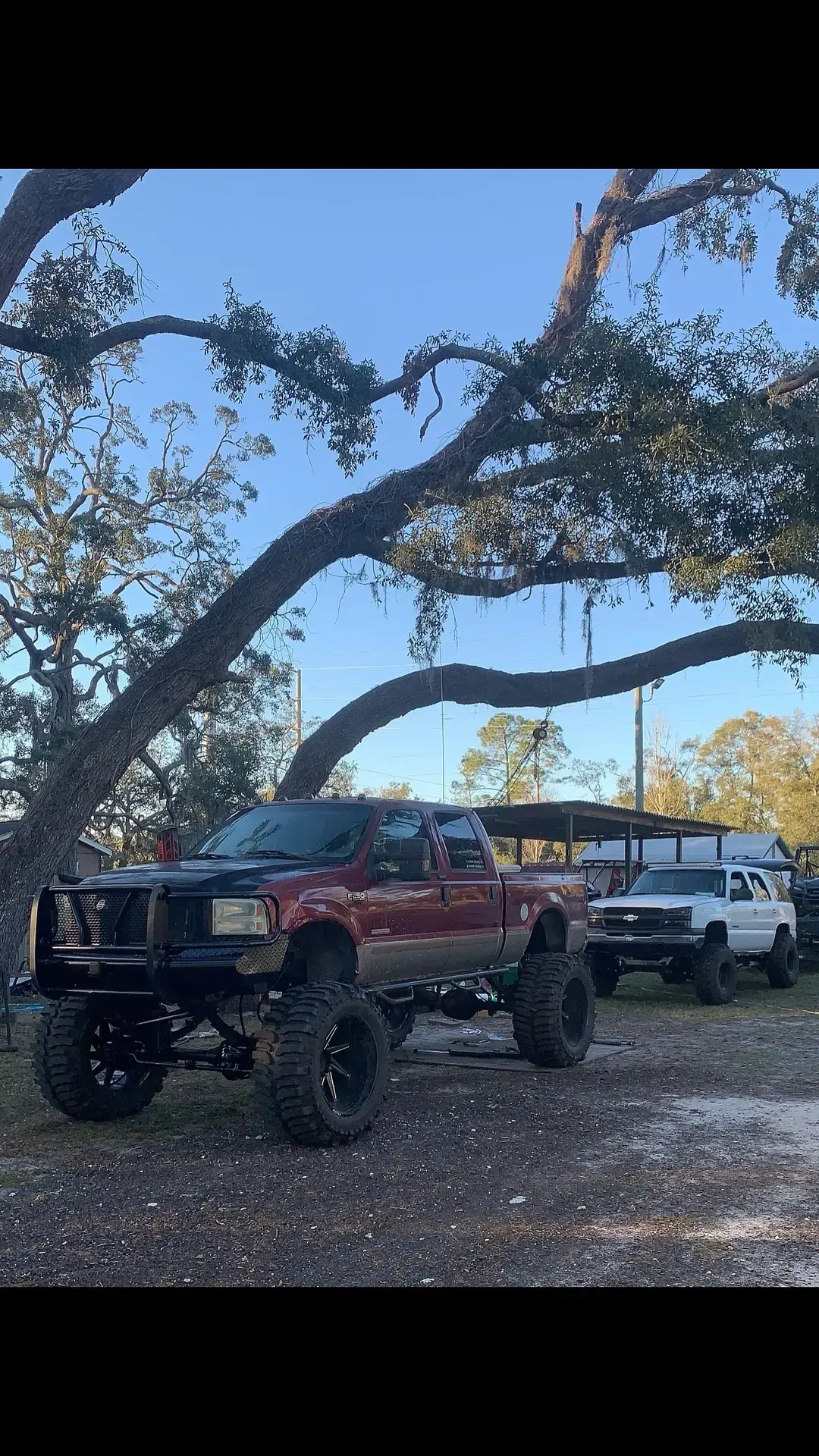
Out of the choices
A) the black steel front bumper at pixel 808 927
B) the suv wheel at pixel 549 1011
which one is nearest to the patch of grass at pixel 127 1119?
the suv wheel at pixel 549 1011

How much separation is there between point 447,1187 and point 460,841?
3.49 m

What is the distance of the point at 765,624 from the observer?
1753cm

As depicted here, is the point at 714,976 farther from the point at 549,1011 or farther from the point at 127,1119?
the point at 127,1119

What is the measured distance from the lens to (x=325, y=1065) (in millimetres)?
7176

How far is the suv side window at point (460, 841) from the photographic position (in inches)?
364

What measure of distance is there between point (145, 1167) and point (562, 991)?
4108 mm

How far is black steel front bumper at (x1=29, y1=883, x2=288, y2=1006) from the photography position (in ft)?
22.8

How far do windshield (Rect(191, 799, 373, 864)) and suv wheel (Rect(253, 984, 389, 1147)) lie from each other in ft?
3.62

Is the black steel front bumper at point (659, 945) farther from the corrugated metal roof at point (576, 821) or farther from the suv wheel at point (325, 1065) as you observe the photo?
the suv wheel at point (325, 1065)

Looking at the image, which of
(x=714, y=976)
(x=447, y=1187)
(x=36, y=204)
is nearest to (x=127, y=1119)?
(x=447, y=1187)

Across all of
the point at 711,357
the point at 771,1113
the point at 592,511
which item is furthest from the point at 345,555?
the point at 771,1113

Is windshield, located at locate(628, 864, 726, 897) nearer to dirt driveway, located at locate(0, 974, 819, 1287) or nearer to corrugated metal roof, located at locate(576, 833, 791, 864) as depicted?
dirt driveway, located at locate(0, 974, 819, 1287)

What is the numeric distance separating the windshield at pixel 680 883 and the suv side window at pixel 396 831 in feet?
29.1
